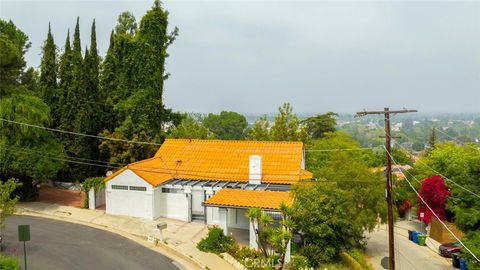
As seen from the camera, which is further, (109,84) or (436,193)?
→ (109,84)

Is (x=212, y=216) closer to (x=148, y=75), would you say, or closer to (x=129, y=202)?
(x=129, y=202)

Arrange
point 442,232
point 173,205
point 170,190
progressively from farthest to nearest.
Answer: point 442,232
point 170,190
point 173,205

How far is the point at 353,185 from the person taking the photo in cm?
2745

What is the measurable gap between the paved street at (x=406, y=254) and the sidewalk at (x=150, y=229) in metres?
11.8

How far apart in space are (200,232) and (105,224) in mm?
6762

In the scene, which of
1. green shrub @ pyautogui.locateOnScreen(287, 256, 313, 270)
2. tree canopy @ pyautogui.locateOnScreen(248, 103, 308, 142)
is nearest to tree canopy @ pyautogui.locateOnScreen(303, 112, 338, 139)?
tree canopy @ pyautogui.locateOnScreen(248, 103, 308, 142)

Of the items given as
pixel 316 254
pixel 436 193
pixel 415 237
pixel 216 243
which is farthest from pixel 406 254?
pixel 216 243

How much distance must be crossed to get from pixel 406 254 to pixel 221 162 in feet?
50.7

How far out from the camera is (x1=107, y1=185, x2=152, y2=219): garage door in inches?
1140

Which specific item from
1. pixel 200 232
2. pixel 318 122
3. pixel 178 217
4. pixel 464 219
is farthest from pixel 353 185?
pixel 318 122

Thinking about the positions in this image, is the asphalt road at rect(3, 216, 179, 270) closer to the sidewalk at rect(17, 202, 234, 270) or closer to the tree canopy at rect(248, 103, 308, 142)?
the sidewalk at rect(17, 202, 234, 270)

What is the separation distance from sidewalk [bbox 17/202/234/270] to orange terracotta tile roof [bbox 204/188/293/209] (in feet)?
8.98

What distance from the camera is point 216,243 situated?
944 inches

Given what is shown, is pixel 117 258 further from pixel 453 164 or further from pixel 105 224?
pixel 453 164
